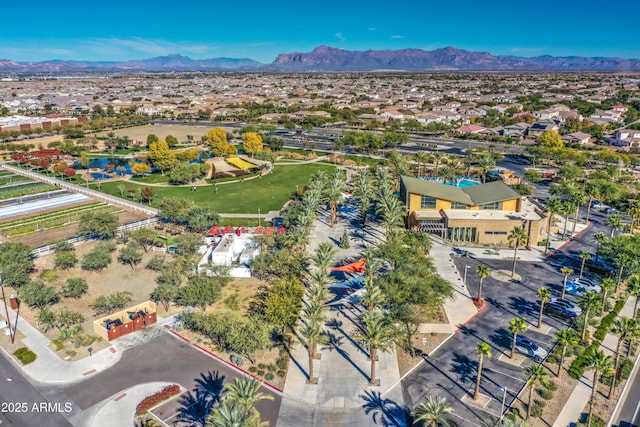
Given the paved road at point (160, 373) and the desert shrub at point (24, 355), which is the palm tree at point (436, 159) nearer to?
the paved road at point (160, 373)

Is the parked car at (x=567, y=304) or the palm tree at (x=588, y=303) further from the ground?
the palm tree at (x=588, y=303)

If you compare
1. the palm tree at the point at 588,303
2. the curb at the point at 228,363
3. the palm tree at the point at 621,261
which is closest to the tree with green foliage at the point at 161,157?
the curb at the point at 228,363

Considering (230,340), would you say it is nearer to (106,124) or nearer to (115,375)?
(115,375)

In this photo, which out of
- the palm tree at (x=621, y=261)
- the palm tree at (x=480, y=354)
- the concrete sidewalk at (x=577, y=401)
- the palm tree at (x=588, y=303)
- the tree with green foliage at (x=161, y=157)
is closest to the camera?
the concrete sidewalk at (x=577, y=401)

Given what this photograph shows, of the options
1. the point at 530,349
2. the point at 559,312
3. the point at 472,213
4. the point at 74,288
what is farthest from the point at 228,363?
the point at 472,213

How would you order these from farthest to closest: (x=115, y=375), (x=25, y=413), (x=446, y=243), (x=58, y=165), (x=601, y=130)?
(x=601, y=130), (x=58, y=165), (x=446, y=243), (x=115, y=375), (x=25, y=413)

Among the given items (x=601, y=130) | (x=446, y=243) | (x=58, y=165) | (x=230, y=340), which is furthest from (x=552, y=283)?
(x=601, y=130)

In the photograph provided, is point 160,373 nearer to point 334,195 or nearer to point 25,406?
point 25,406
